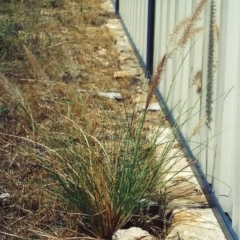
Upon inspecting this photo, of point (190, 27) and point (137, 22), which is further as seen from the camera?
point (137, 22)

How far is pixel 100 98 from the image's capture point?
5.34m

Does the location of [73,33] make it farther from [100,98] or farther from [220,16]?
[220,16]

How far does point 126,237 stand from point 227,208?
18.0 inches

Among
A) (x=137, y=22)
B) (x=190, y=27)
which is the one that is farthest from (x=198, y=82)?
(x=137, y=22)

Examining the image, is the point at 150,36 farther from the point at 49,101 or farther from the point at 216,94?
the point at 216,94

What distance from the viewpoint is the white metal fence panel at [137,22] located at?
629cm

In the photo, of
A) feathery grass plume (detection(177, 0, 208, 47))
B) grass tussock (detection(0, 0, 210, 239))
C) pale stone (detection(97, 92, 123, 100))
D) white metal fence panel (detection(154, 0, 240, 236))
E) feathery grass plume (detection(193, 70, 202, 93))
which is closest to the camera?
white metal fence panel (detection(154, 0, 240, 236))

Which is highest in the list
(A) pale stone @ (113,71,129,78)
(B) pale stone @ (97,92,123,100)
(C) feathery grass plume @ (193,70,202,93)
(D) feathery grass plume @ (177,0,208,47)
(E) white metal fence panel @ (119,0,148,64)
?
(D) feathery grass plume @ (177,0,208,47)

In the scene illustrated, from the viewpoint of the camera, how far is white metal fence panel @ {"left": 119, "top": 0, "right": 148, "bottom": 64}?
6295 millimetres

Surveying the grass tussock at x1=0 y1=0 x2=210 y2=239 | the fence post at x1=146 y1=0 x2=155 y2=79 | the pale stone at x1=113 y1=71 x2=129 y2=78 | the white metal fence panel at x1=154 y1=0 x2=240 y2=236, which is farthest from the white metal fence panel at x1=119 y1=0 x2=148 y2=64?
the white metal fence panel at x1=154 y1=0 x2=240 y2=236

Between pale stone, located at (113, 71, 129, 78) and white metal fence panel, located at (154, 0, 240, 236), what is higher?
white metal fence panel, located at (154, 0, 240, 236)

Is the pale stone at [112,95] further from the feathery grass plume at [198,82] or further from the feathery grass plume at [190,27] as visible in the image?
the feathery grass plume at [190,27]

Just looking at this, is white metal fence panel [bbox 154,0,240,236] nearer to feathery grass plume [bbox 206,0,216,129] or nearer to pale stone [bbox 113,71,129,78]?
feathery grass plume [bbox 206,0,216,129]

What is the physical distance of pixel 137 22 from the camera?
6.90 m
